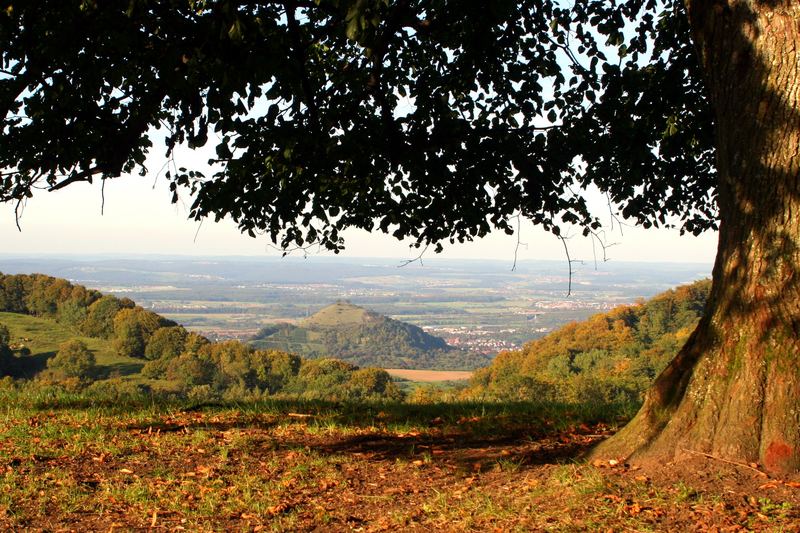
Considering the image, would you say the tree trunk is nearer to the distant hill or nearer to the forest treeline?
the forest treeline

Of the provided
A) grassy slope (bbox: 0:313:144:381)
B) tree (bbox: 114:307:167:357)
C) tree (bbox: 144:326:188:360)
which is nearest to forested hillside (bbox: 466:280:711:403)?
tree (bbox: 144:326:188:360)

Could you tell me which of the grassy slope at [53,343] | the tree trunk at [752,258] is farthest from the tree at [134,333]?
the tree trunk at [752,258]

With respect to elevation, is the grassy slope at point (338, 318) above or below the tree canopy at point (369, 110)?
below

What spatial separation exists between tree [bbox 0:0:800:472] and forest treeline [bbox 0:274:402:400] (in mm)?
3674

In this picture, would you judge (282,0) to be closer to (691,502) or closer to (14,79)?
(14,79)

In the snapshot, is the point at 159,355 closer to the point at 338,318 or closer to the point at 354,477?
the point at 354,477

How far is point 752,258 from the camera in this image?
5.19 metres

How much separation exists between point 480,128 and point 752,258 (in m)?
4.39

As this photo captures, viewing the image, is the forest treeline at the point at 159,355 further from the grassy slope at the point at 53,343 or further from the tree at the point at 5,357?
the grassy slope at the point at 53,343

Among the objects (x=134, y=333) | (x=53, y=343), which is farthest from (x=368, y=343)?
(x=53, y=343)

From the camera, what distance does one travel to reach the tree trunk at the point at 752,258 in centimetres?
504

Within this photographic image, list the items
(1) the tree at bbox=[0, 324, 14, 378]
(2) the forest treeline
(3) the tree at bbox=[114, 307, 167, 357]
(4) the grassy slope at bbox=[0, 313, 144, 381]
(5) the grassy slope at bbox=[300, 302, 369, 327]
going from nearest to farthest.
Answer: (2) the forest treeline, (1) the tree at bbox=[0, 324, 14, 378], (4) the grassy slope at bbox=[0, 313, 144, 381], (3) the tree at bbox=[114, 307, 167, 357], (5) the grassy slope at bbox=[300, 302, 369, 327]

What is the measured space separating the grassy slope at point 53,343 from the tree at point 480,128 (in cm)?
3414

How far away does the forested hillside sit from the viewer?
84.6 feet
